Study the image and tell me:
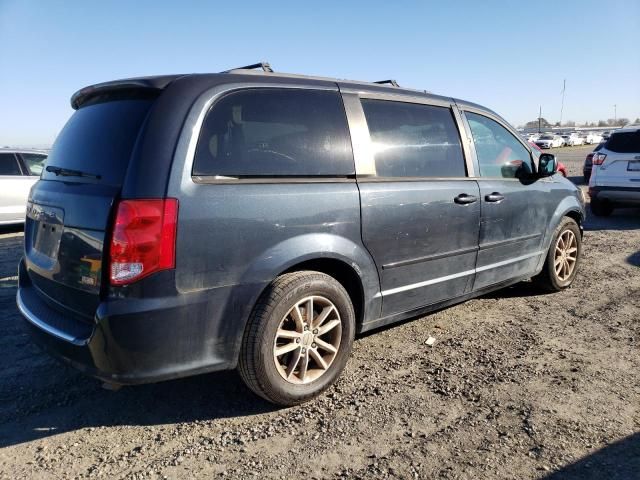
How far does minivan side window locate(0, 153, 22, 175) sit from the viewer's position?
29.8 feet

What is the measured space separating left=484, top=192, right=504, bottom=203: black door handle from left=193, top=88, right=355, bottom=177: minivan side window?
1408 millimetres

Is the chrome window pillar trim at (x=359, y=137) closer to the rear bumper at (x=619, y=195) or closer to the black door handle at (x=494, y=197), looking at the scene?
the black door handle at (x=494, y=197)

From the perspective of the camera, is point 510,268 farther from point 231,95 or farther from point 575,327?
point 231,95

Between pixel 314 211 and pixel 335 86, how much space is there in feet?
3.00

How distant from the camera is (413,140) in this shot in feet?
12.0

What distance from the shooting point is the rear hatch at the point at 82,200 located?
246cm

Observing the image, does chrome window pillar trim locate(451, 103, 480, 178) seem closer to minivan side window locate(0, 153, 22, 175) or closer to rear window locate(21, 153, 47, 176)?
rear window locate(21, 153, 47, 176)

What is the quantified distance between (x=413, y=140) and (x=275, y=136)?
1225 millimetres

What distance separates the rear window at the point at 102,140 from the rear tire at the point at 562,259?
3.97 meters

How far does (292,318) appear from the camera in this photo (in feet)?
9.64

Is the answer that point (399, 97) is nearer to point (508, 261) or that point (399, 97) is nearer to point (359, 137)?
point (359, 137)

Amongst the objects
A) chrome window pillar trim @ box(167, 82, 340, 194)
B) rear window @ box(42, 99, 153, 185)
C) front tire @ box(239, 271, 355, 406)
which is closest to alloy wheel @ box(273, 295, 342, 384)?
front tire @ box(239, 271, 355, 406)

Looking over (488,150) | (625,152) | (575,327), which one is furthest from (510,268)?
(625,152)

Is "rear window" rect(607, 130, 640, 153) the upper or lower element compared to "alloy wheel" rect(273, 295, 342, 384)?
upper
